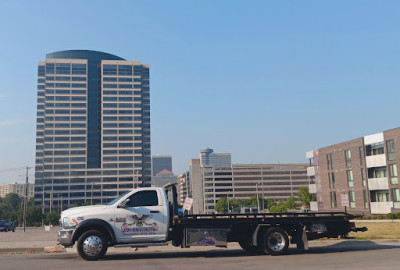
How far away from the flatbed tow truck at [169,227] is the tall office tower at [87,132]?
155 meters

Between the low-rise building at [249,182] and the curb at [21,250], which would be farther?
the low-rise building at [249,182]

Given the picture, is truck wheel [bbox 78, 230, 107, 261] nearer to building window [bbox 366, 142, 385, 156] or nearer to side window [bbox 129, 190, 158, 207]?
side window [bbox 129, 190, 158, 207]

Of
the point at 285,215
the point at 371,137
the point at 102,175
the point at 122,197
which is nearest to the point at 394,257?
the point at 285,215

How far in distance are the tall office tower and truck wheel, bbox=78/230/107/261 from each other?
155 meters

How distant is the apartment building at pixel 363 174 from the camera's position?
48344 millimetres

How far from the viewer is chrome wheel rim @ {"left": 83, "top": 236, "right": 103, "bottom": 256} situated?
40.1ft

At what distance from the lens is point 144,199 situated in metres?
13.0

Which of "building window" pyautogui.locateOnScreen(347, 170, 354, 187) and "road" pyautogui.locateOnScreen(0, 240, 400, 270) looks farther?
"building window" pyautogui.locateOnScreen(347, 170, 354, 187)

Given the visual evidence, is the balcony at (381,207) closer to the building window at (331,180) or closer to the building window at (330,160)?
the building window at (331,180)

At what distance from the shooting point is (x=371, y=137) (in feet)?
172

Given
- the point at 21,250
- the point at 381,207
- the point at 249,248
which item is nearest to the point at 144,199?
the point at 249,248

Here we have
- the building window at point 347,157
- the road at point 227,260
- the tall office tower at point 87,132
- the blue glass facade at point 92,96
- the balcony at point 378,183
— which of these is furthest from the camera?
the blue glass facade at point 92,96

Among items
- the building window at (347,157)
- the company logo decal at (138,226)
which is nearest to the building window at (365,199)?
the building window at (347,157)

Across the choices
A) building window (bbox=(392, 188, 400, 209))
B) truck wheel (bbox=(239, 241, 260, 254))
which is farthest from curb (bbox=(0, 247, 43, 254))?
building window (bbox=(392, 188, 400, 209))
